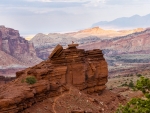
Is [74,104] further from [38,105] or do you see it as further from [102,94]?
[102,94]

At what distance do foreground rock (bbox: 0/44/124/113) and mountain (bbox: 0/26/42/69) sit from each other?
11564cm

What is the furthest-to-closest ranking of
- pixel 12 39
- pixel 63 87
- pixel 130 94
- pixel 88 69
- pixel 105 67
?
pixel 12 39, pixel 130 94, pixel 105 67, pixel 88 69, pixel 63 87

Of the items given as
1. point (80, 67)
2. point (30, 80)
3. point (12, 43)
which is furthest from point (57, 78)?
point (12, 43)

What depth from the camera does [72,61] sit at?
35.6 metres

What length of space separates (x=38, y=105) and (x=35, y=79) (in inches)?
104

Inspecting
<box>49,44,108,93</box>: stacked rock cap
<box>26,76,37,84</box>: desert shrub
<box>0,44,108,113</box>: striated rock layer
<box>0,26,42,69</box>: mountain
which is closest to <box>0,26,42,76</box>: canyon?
<box>0,26,42,69</box>: mountain

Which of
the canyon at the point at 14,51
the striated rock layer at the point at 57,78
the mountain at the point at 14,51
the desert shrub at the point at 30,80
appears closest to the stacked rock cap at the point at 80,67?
the striated rock layer at the point at 57,78

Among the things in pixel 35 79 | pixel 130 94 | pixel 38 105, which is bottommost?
pixel 130 94

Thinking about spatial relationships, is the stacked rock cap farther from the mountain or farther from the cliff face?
the cliff face

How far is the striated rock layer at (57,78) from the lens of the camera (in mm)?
25641

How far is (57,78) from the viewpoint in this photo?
33625mm

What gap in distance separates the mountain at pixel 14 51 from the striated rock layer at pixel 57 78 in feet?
379

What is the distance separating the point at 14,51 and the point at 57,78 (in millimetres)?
147152

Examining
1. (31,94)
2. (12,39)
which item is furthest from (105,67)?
(12,39)
